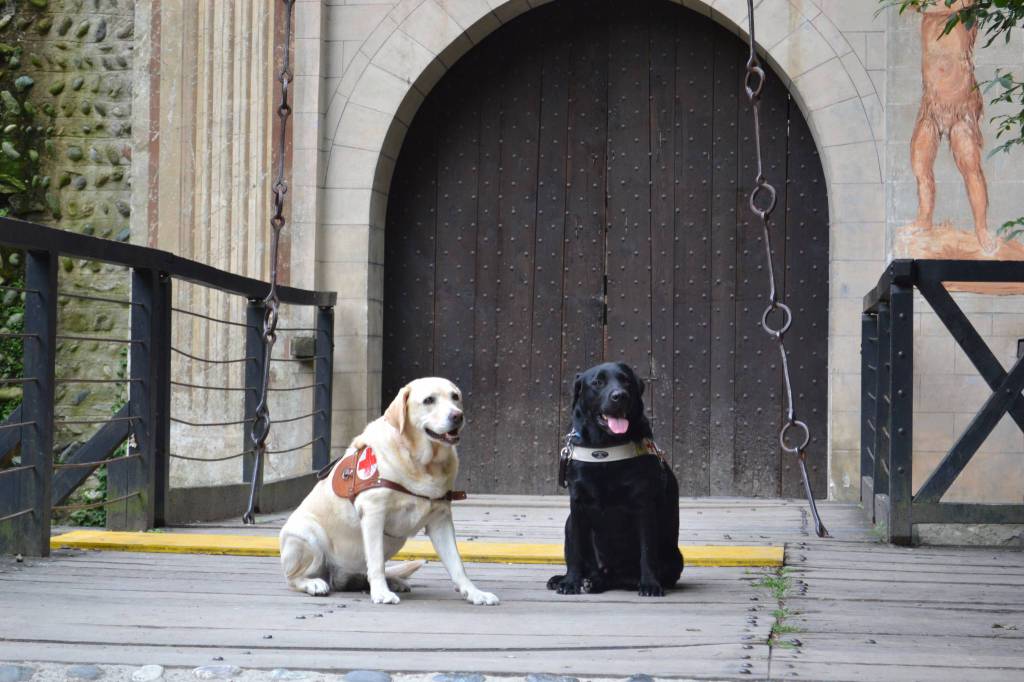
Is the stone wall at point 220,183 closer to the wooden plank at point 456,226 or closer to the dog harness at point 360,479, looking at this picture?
the wooden plank at point 456,226

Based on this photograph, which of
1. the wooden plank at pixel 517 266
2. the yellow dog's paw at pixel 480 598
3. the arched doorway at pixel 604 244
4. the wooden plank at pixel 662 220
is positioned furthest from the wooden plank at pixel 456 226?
the yellow dog's paw at pixel 480 598

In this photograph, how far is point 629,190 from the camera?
26.6 feet

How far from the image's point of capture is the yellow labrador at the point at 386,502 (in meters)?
3.83

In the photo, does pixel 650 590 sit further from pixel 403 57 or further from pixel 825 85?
pixel 403 57

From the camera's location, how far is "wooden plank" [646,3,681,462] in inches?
316

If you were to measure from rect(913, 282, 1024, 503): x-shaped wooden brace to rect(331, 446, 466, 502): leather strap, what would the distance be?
216 centimetres

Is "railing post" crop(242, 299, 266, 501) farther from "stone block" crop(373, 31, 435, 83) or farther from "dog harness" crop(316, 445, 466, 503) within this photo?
"dog harness" crop(316, 445, 466, 503)

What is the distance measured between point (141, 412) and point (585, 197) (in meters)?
3.50

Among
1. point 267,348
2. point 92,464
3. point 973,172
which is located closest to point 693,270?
point 973,172

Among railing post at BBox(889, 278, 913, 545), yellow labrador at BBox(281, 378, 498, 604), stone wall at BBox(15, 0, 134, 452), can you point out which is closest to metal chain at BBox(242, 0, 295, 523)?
yellow labrador at BBox(281, 378, 498, 604)

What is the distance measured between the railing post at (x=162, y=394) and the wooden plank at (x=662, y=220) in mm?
3259

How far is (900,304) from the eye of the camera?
5191 mm

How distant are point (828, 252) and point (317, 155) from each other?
10.4 ft

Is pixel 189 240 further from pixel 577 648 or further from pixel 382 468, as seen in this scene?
pixel 577 648
